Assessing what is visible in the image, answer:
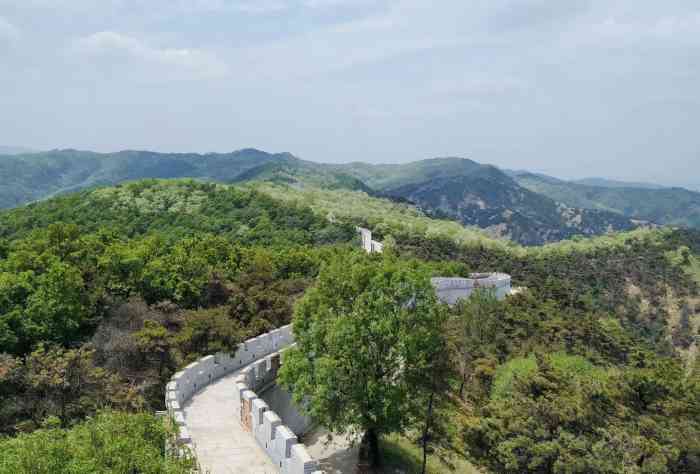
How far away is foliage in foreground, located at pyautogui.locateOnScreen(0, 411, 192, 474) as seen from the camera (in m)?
10.3

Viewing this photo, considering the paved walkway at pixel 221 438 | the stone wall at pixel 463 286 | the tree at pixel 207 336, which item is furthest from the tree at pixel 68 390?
the stone wall at pixel 463 286

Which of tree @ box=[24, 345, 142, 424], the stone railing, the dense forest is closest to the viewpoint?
the stone railing

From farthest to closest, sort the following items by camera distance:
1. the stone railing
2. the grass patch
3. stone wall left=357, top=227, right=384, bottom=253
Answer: stone wall left=357, top=227, right=384, bottom=253
the grass patch
the stone railing

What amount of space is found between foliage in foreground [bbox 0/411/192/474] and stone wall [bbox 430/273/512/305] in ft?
105

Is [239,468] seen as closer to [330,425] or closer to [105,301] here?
[330,425]

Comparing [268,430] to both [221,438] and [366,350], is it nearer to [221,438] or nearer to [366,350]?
[221,438]

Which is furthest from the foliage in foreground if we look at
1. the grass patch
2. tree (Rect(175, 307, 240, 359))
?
tree (Rect(175, 307, 240, 359))

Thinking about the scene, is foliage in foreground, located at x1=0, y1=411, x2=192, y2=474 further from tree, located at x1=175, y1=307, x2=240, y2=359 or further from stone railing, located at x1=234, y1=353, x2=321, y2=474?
tree, located at x1=175, y1=307, x2=240, y2=359

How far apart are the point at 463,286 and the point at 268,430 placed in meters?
32.8

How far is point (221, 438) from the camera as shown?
674 inches

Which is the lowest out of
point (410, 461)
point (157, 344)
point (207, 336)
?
point (410, 461)

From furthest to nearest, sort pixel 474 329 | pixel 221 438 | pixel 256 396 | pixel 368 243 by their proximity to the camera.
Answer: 1. pixel 368 243
2. pixel 474 329
3. pixel 256 396
4. pixel 221 438

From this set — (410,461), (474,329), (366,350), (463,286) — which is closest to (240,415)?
(366,350)

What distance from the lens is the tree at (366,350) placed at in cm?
1841
